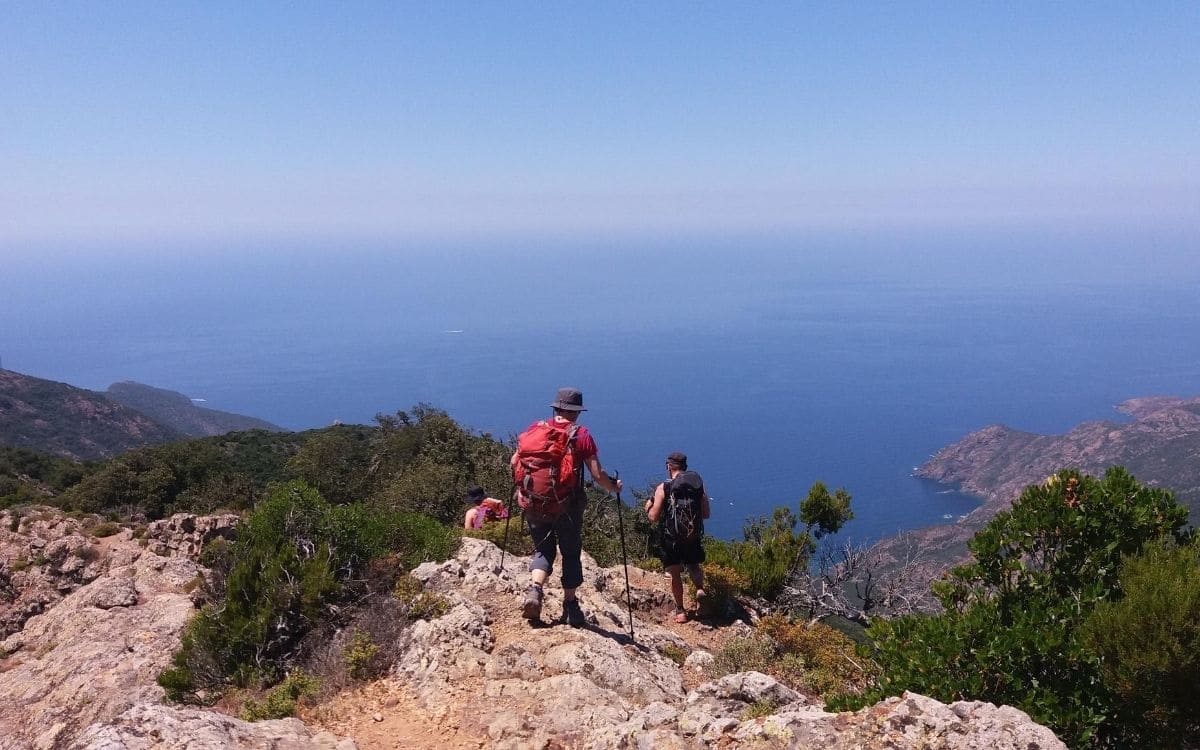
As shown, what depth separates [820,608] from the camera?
356 inches

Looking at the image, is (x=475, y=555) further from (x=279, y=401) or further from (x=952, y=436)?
(x=279, y=401)

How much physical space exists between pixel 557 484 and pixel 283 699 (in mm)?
2591

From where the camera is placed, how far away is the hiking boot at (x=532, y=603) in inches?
240

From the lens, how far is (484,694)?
515cm

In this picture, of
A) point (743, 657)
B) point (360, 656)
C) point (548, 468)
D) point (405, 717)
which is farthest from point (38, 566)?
point (743, 657)

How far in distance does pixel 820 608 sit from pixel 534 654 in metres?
4.85

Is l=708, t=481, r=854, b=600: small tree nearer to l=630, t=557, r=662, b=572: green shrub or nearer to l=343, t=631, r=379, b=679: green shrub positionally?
l=630, t=557, r=662, b=572: green shrub

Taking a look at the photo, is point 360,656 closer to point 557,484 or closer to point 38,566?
point 557,484

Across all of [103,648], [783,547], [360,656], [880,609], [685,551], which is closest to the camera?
[360,656]

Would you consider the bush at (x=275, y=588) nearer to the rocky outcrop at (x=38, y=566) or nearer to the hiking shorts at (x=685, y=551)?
the hiking shorts at (x=685, y=551)

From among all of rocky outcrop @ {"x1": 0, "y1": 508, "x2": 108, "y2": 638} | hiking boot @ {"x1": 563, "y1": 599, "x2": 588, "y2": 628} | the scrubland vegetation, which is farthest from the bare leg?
rocky outcrop @ {"x1": 0, "y1": 508, "x2": 108, "y2": 638}

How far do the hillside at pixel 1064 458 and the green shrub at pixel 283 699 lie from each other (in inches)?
1340

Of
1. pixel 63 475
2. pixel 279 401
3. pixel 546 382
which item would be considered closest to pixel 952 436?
pixel 546 382

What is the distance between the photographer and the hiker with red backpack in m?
5.91
